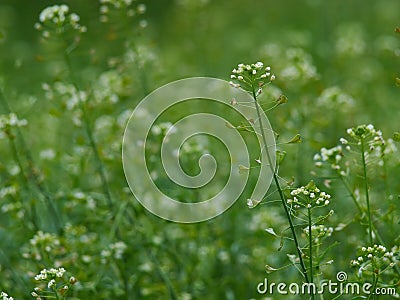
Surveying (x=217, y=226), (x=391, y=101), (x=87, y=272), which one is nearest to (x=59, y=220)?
(x=87, y=272)

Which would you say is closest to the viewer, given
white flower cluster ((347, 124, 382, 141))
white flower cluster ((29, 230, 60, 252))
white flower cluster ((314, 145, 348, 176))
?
white flower cluster ((347, 124, 382, 141))

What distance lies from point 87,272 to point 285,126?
1093 millimetres

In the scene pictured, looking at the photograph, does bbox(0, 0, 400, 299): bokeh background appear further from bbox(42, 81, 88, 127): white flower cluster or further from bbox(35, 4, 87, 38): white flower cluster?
bbox(35, 4, 87, 38): white flower cluster

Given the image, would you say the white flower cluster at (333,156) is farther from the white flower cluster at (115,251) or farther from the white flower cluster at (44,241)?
the white flower cluster at (44,241)

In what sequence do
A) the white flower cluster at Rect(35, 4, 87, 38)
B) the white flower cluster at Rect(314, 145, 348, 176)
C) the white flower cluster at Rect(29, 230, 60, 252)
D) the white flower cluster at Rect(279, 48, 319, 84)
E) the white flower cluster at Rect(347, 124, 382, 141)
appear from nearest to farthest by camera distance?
the white flower cluster at Rect(347, 124, 382, 141) < the white flower cluster at Rect(314, 145, 348, 176) < the white flower cluster at Rect(29, 230, 60, 252) < the white flower cluster at Rect(35, 4, 87, 38) < the white flower cluster at Rect(279, 48, 319, 84)

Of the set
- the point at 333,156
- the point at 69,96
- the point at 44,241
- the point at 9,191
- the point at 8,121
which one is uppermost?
the point at 69,96

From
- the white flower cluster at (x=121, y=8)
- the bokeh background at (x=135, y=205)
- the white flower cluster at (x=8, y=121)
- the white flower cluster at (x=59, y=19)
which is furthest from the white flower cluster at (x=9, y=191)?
the white flower cluster at (x=121, y=8)

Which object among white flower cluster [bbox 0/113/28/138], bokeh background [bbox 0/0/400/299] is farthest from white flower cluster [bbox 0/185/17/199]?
white flower cluster [bbox 0/113/28/138]

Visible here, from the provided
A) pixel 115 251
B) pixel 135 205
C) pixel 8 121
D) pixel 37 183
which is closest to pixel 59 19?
pixel 8 121

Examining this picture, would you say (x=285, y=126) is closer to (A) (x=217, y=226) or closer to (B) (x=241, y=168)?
(A) (x=217, y=226)

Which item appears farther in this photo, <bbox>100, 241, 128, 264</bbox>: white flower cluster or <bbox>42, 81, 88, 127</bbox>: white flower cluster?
<bbox>42, 81, 88, 127</bbox>: white flower cluster

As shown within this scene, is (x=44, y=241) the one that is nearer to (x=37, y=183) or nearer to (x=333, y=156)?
(x=37, y=183)

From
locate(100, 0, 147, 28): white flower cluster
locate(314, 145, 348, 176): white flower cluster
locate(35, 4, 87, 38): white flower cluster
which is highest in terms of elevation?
locate(100, 0, 147, 28): white flower cluster

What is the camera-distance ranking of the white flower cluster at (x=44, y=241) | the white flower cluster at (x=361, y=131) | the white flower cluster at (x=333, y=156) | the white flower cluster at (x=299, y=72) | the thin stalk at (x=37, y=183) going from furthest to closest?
1. the white flower cluster at (x=299, y=72)
2. the thin stalk at (x=37, y=183)
3. the white flower cluster at (x=44, y=241)
4. the white flower cluster at (x=333, y=156)
5. the white flower cluster at (x=361, y=131)
